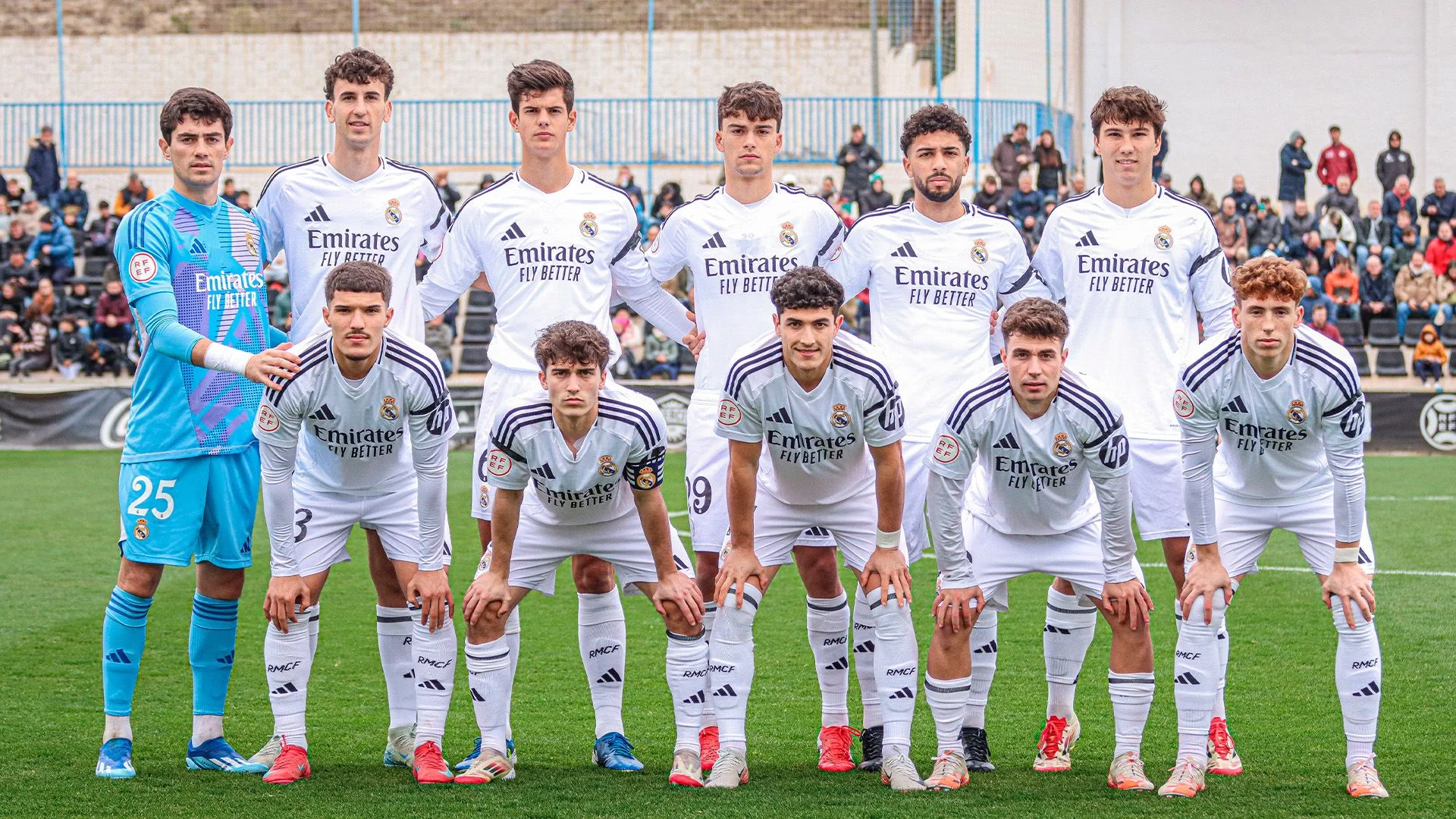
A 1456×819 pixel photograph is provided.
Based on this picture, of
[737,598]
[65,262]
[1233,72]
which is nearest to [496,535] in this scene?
[737,598]

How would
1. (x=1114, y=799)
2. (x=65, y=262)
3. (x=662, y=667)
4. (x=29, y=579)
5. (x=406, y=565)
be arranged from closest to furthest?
(x=1114, y=799) < (x=406, y=565) < (x=662, y=667) < (x=29, y=579) < (x=65, y=262)

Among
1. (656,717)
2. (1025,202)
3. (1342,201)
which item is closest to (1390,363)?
(1342,201)

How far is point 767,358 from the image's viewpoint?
5.64 metres

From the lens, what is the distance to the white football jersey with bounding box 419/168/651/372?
6.28m

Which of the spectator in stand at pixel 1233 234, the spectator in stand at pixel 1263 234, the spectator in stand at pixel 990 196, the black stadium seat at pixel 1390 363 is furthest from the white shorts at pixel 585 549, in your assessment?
the black stadium seat at pixel 1390 363

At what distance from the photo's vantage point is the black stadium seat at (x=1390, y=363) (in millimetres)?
21516

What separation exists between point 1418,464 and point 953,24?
14417 mm

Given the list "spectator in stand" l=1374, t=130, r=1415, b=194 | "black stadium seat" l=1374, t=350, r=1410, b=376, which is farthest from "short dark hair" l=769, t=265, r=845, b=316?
"spectator in stand" l=1374, t=130, r=1415, b=194

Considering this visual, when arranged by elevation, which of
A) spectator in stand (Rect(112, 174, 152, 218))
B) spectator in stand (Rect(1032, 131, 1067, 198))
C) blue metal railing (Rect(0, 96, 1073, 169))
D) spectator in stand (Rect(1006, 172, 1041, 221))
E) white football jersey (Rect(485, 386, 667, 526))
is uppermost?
blue metal railing (Rect(0, 96, 1073, 169))

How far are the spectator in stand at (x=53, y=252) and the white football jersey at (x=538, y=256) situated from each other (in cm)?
1861

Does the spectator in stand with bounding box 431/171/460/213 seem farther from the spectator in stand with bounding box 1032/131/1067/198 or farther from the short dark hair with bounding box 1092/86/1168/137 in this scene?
the short dark hair with bounding box 1092/86/1168/137

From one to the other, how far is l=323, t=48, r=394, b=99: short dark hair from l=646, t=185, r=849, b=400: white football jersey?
138cm

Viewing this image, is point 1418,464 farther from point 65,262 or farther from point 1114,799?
point 65,262

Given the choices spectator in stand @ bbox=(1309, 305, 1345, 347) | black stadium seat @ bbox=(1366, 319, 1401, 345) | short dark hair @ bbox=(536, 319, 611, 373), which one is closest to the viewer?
short dark hair @ bbox=(536, 319, 611, 373)
